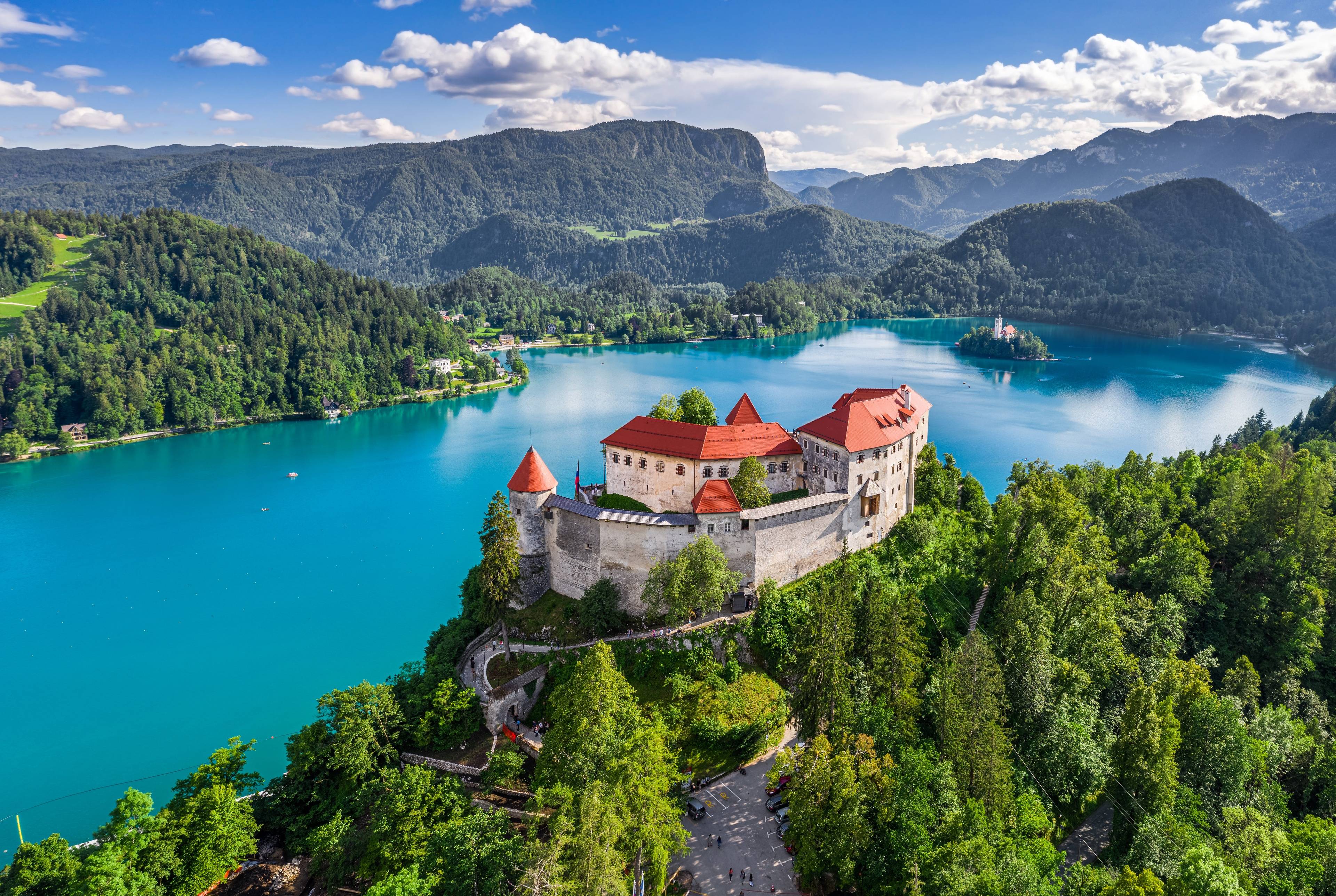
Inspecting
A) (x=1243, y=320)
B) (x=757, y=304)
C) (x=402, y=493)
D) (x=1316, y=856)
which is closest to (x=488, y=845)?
(x=1316, y=856)

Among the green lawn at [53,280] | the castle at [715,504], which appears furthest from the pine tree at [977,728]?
the green lawn at [53,280]

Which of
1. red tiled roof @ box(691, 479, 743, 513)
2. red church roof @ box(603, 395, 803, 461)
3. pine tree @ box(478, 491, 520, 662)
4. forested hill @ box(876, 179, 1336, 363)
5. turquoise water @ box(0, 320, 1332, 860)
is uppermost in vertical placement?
forested hill @ box(876, 179, 1336, 363)

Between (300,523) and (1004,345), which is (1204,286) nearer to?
(1004,345)

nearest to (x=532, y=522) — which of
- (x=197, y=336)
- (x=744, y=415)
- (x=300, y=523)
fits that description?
(x=744, y=415)

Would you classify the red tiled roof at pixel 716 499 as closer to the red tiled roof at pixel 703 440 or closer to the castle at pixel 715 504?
the castle at pixel 715 504

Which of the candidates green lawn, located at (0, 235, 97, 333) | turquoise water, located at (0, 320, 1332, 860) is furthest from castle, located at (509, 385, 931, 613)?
green lawn, located at (0, 235, 97, 333)

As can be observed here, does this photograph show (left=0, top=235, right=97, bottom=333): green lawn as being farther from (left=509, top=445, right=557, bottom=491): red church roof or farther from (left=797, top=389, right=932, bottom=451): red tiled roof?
(left=797, top=389, right=932, bottom=451): red tiled roof

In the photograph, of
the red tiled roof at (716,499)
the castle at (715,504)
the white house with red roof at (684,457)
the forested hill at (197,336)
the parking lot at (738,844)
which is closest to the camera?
the parking lot at (738,844)
